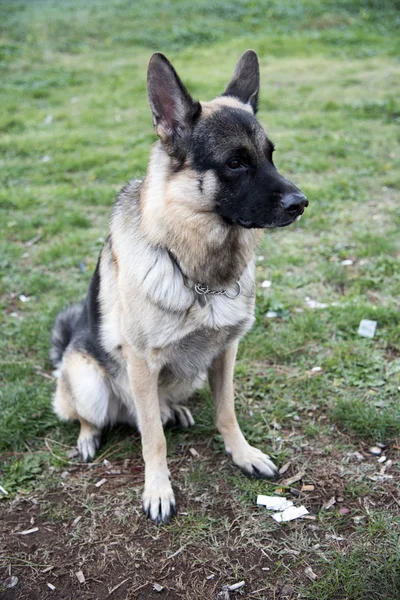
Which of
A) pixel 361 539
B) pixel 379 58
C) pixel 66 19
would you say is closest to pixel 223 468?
pixel 361 539

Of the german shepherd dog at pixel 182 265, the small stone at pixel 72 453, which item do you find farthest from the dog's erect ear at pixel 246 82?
the small stone at pixel 72 453

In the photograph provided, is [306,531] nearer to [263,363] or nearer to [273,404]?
[273,404]

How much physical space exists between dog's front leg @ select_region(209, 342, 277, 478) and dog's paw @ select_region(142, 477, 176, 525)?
1.38ft

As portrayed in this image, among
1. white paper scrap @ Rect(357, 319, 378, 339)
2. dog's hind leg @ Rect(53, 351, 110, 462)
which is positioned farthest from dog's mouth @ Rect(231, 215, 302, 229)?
white paper scrap @ Rect(357, 319, 378, 339)

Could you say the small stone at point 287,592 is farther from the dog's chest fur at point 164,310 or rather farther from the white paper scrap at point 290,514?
the dog's chest fur at point 164,310

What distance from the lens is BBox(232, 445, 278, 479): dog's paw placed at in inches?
115

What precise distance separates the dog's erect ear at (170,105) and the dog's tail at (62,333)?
1507 mm

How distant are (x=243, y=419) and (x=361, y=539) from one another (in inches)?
40.7

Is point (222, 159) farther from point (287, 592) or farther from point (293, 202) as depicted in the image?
point (287, 592)

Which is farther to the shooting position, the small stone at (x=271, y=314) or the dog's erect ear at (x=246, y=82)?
the small stone at (x=271, y=314)

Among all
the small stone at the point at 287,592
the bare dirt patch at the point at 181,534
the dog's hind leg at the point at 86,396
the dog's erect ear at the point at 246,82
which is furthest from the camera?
the dog's hind leg at the point at 86,396

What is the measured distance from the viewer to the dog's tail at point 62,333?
363cm

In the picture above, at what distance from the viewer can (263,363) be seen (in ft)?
12.3

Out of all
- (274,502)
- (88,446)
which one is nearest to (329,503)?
(274,502)
